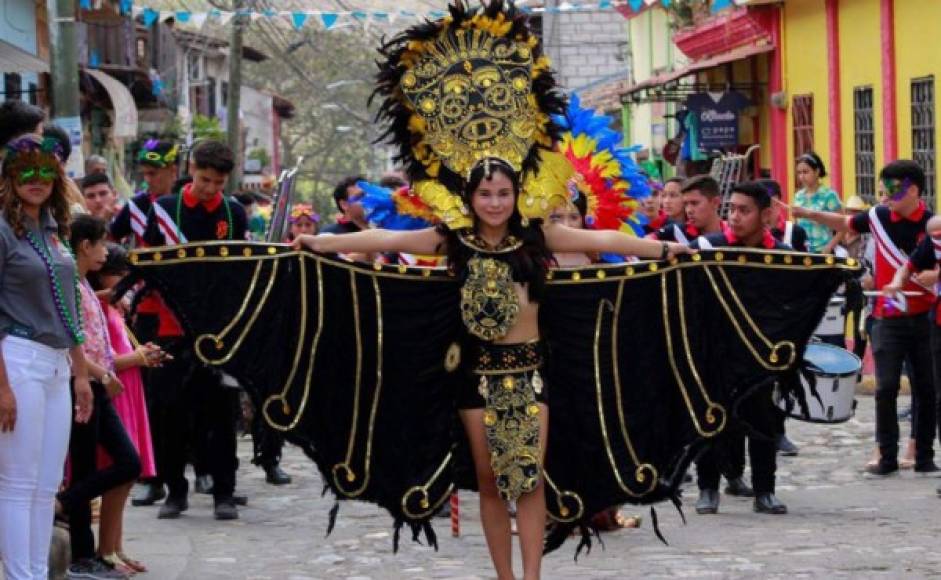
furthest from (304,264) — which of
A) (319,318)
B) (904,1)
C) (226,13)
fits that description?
(226,13)

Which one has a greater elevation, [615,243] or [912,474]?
[615,243]

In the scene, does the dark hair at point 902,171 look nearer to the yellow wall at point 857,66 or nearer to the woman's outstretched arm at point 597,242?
the woman's outstretched arm at point 597,242

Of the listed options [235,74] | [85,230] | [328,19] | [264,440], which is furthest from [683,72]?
[264,440]

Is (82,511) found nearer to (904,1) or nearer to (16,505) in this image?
(16,505)

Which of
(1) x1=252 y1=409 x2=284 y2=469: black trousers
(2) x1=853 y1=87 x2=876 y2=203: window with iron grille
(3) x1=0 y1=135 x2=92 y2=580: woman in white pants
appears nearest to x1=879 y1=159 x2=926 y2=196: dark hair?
(1) x1=252 y1=409 x2=284 y2=469: black trousers

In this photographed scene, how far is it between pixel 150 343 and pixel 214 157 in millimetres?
2025

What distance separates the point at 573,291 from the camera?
29.1ft

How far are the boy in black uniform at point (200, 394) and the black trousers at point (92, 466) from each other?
243cm

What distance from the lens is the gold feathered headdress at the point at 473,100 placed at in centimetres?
866

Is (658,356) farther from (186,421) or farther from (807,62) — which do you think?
(807,62)

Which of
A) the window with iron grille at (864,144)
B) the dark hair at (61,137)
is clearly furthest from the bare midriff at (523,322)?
the window with iron grille at (864,144)

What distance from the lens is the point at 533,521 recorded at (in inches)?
331

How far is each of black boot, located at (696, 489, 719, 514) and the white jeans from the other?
4.43 metres

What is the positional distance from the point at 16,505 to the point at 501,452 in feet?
6.30
